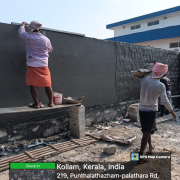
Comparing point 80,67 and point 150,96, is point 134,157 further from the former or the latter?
point 80,67

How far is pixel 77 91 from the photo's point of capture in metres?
4.98

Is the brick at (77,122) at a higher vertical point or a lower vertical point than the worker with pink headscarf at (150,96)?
lower

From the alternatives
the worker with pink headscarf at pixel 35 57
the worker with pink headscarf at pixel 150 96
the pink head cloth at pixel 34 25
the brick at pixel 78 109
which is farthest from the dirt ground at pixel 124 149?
the pink head cloth at pixel 34 25

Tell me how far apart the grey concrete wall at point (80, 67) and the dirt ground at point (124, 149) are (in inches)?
52.3

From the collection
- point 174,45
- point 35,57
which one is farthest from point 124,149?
point 174,45

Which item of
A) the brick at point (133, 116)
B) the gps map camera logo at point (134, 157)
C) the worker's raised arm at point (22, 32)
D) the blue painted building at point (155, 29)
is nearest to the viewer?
the gps map camera logo at point (134, 157)

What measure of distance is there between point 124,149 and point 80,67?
2.44m

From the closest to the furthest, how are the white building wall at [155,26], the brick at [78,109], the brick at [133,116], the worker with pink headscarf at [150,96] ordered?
the worker with pink headscarf at [150,96] < the brick at [78,109] < the brick at [133,116] < the white building wall at [155,26]

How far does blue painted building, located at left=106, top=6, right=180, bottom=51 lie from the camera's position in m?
17.2

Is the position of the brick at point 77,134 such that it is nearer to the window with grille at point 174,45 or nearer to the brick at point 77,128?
the brick at point 77,128

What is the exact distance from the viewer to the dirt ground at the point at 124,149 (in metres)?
3.33

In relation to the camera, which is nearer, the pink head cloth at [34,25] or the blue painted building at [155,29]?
the pink head cloth at [34,25]

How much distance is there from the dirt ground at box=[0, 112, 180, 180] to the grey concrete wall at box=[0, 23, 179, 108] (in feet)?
4.36

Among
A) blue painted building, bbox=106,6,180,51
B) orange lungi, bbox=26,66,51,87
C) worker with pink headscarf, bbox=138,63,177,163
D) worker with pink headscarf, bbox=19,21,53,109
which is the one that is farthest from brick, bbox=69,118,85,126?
blue painted building, bbox=106,6,180,51
